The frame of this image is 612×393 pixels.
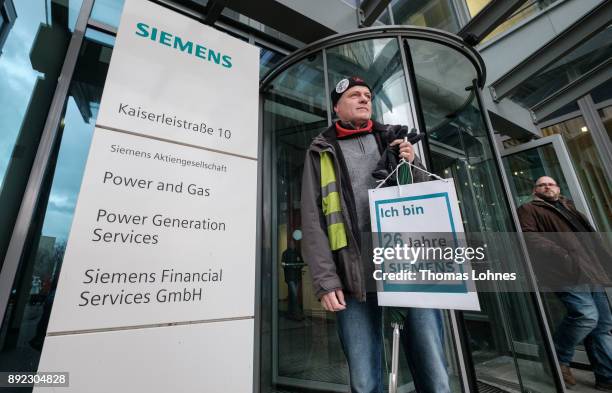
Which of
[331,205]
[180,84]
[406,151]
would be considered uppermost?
[180,84]

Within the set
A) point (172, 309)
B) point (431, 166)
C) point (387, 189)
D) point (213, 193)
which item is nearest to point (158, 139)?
point (213, 193)

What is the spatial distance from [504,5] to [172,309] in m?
3.72

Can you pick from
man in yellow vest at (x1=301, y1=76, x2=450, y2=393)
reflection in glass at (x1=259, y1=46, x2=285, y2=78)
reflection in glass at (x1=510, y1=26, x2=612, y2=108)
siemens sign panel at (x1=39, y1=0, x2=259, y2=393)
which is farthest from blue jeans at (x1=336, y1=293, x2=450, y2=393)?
reflection in glass at (x1=510, y1=26, x2=612, y2=108)

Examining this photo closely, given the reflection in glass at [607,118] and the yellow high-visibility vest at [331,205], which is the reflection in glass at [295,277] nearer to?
the yellow high-visibility vest at [331,205]

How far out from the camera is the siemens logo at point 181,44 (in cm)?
146

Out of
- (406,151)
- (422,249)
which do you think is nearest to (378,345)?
(422,249)

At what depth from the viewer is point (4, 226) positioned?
5.20ft

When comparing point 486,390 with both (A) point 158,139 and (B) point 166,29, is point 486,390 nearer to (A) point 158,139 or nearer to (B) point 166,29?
(A) point 158,139

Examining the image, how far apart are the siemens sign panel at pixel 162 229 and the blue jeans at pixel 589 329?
292 centimetres

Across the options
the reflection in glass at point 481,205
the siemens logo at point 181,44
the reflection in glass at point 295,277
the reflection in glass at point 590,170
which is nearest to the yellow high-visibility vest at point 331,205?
the siemens logo at point 181,44

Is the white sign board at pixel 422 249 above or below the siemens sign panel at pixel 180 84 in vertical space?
below

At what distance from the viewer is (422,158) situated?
2.08 m

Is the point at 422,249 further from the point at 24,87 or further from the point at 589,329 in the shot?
the point at 589,329

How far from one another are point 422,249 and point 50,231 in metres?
2.19
